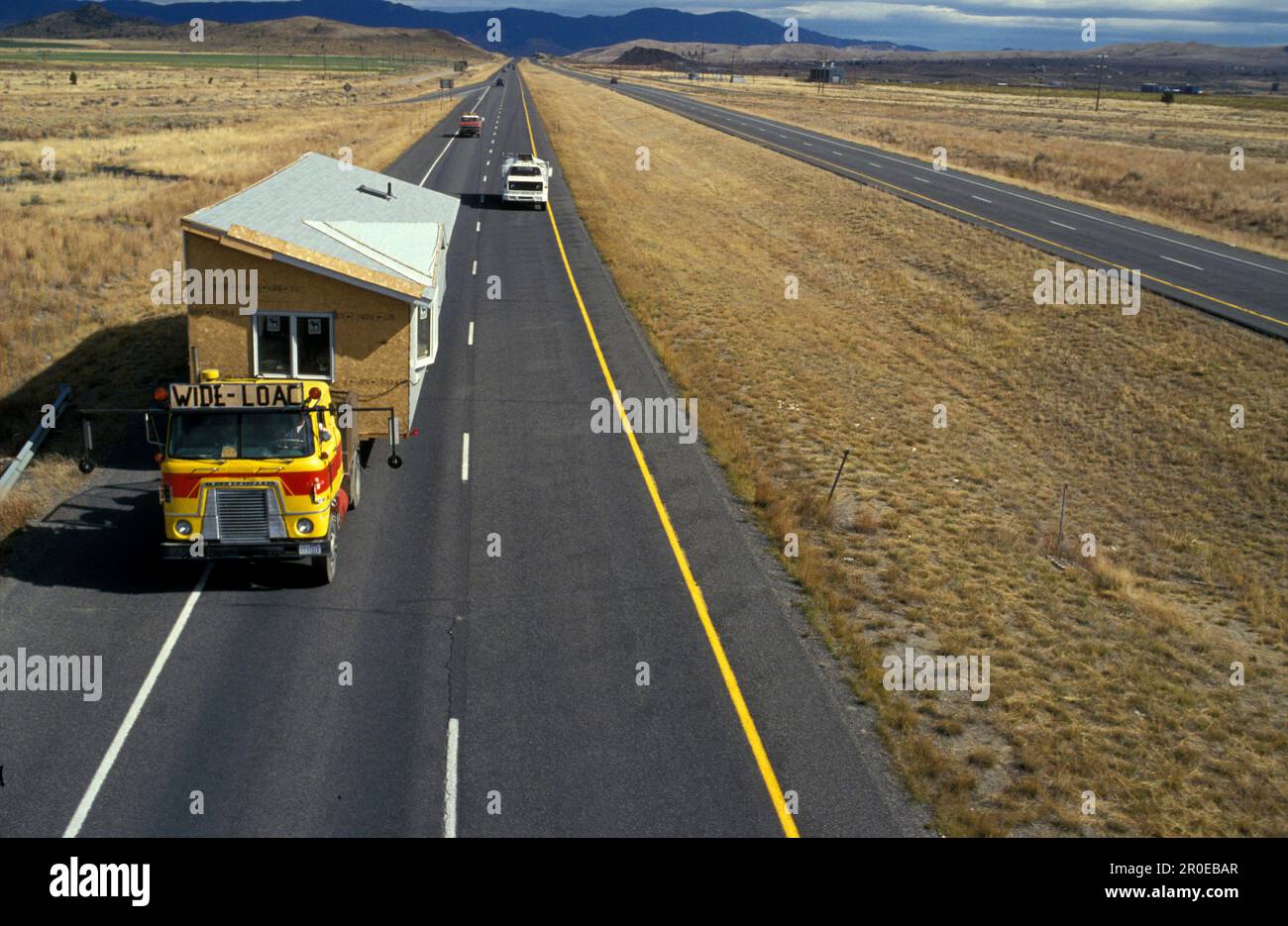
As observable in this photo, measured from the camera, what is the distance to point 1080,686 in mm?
13391

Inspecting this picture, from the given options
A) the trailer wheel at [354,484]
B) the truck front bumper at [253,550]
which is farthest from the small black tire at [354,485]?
the truck front bumper at [253,550]

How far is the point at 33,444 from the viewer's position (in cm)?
1802

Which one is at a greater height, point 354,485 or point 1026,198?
point 1026,198

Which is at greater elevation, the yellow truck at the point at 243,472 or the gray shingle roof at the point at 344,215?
the gray shingle roof at the point at 344,215

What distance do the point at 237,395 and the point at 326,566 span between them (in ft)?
8.35

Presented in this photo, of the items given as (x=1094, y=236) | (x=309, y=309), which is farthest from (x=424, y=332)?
(x=1094, y=236)

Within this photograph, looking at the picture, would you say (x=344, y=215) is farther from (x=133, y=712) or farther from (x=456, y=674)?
(x=133, y=712)

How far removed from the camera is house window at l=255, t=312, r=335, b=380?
1694 centimetres

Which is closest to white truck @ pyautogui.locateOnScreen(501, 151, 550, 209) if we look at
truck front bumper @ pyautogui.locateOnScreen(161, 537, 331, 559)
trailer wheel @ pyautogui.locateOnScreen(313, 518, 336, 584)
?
trailer wheel @ pyautogui.locateOnScreen(313, 518, 336, 584)

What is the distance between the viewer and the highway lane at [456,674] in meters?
10.1

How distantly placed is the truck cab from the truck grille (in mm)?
13

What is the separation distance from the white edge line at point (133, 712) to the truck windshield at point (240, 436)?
198cm

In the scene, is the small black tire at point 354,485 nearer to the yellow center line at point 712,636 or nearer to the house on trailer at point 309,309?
the house on trailer at point 309,309
